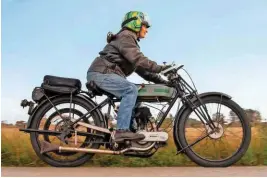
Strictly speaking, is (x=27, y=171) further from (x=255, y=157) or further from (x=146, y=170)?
(x=255, y=157)

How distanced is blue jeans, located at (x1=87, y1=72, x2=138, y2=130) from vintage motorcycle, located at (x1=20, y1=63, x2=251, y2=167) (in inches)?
Answer: 5.2

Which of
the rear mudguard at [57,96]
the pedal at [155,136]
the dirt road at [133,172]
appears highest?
the rear mudguard at [57,96]

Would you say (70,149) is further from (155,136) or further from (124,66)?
(124,66)

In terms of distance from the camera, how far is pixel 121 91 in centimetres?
659

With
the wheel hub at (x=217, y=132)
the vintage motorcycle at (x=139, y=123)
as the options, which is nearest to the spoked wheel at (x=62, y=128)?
the vintage motorcycle at (x=139, y=123)

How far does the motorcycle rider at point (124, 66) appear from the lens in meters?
6.50

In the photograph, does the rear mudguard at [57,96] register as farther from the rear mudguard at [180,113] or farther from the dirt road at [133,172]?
the rear mudguard at [180,113]

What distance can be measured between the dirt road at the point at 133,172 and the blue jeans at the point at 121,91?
610 millimetres

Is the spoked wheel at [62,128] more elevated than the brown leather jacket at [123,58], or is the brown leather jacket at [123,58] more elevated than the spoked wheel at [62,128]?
the brown leather jacket at [123,58]

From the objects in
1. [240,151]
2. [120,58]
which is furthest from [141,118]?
[240,151]

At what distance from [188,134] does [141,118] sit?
0.65 meters

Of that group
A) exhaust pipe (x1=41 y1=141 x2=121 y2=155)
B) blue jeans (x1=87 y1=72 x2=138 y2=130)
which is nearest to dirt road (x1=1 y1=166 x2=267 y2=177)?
exhaust pipe (x1=41 y1=141 x2=121 y2=155)

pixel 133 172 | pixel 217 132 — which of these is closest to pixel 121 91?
pixel 133 172

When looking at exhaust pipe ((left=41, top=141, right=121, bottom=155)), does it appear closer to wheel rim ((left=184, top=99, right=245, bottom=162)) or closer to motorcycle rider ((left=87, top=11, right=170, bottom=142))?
motorcycle rider ((left=87, top=11, right=170, bottom=142))
